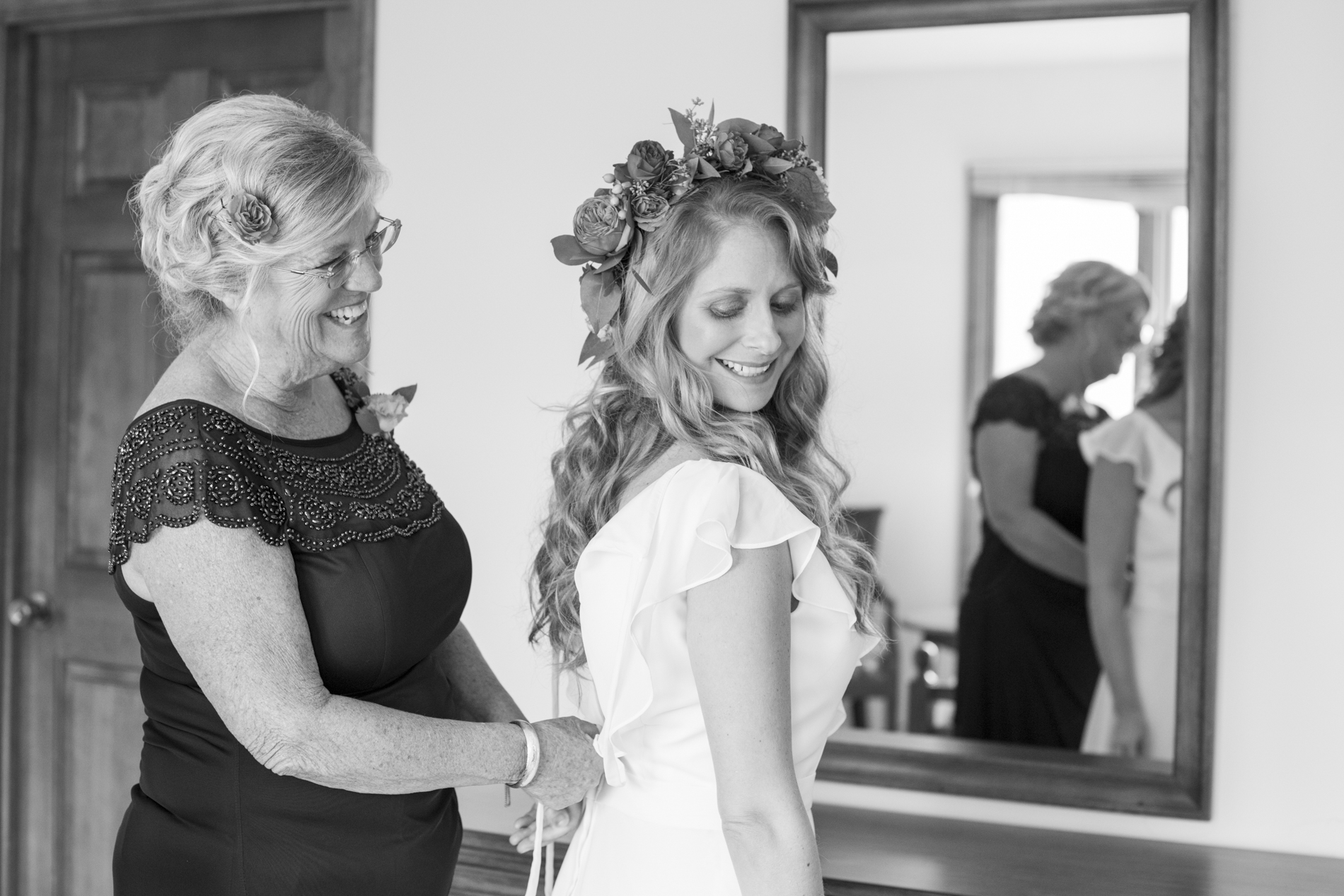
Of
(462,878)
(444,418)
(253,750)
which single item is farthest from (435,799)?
(444,418)

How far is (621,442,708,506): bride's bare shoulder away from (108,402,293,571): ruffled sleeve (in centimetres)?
41

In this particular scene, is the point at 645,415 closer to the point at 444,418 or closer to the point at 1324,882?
the point at 444,418

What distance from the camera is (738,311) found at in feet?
4.64

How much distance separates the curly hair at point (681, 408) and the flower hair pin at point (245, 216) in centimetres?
43

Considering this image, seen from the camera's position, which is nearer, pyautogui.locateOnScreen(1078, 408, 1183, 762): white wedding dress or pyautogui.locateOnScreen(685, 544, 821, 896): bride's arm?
pyautogui.locateOnScreen(685, 544, 821, 896): bride's arm

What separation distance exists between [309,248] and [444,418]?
1.11m

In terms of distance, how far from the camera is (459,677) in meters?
1.82

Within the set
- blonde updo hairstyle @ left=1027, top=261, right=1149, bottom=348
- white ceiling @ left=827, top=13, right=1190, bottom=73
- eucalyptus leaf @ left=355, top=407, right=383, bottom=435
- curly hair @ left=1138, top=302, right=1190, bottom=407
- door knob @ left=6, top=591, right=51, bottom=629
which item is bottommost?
door knob @ left=6, top=591, right=51, bottom=629

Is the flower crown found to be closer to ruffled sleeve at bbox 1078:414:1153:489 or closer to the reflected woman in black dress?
ruffled sleeve at bbox 1078:414:1153:489

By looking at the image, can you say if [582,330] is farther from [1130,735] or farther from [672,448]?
[1130,735]

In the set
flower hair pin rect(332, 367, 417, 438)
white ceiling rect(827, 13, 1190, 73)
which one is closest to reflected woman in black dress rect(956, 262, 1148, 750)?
white ceiling rect(827, 13, 1190, 73)

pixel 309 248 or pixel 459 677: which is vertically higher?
pixel 309 248

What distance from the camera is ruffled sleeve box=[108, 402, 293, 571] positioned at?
1339 mm

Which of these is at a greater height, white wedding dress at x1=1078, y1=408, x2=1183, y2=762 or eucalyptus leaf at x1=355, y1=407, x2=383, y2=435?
eucalyptus leaf at x1=355, y1=407, x2=383, y2=435
